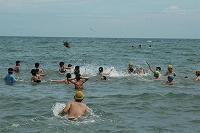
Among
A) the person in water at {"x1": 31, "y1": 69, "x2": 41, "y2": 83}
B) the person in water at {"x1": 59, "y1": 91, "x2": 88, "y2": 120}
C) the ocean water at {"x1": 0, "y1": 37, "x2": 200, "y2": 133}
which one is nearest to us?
the ocean water at {"x1": 0, "y1": 37, "x2": 200, "y2": 133}

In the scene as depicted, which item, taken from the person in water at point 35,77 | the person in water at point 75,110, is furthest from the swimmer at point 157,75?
the person in water at point 75,110

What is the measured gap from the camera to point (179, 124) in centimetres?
959

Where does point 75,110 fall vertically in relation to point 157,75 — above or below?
below

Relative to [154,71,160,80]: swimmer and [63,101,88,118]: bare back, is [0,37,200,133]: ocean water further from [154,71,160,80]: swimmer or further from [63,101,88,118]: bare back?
[154,71,160,80]: swimmer

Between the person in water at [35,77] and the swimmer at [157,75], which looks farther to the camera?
the swimmer at [157,75]

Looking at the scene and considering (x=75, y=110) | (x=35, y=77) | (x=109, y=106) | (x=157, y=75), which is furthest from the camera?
(x=157, y=75)

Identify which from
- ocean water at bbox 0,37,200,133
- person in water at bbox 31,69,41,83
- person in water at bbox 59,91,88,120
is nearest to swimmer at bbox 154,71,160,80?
ocean water at bbox 0,37,200,133

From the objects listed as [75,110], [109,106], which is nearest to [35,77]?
[109,106]

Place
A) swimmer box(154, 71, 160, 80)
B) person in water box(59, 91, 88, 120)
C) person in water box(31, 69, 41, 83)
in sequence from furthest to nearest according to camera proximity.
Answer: swimmer box(154, 71, 160, 80), person in water box(31, 69, 41, 83), person in water box(59, 91, 88, 120)

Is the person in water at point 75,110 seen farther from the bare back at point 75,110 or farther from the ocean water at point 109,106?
the ocean water at point 109,106

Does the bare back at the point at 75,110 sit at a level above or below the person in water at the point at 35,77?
below

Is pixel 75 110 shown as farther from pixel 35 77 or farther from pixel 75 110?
pixel 35 77

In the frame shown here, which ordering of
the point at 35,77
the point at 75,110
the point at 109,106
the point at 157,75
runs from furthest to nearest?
the point at 157,75, the point at 35,77, the point at 109,106, the point at 75,110

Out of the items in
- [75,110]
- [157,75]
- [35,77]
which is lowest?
[75,110]
